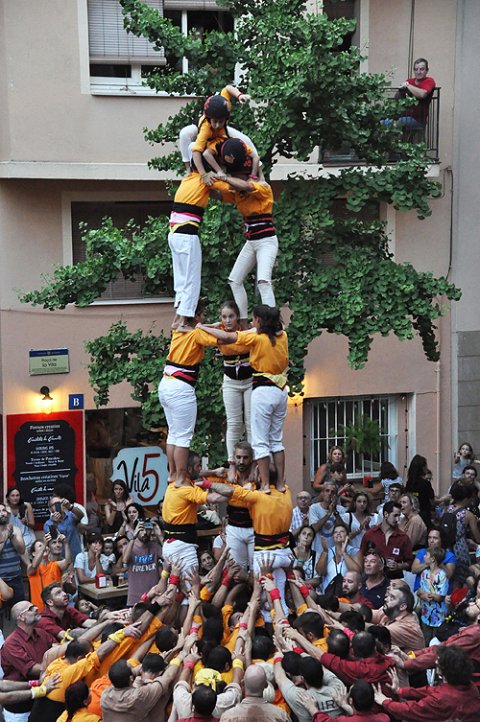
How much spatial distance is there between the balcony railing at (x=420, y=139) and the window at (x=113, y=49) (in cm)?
304

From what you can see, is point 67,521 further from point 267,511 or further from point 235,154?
point 235,154

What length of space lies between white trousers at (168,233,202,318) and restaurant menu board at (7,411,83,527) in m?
6.76

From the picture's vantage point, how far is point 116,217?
17531mm

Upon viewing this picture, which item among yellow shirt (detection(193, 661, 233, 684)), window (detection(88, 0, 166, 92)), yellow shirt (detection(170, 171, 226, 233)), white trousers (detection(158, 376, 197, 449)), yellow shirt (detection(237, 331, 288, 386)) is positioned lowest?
yellow shirt (detection(193, 661, 233, 684))

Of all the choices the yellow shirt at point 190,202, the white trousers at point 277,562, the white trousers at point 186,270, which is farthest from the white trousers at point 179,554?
the yellow shirt at point 190,202

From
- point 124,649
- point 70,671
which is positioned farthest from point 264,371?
point 70,671

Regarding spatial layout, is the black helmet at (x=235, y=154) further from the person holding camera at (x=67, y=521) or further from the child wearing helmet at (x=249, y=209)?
the person holding camera at (x=67, y=521)

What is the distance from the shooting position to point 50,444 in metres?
16.8

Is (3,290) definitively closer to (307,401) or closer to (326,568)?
(307,401)

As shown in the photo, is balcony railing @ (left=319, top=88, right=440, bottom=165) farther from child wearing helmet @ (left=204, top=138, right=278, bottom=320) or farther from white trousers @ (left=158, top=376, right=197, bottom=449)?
white trousers @ (left=158, top=376, right=197, bottom=449)

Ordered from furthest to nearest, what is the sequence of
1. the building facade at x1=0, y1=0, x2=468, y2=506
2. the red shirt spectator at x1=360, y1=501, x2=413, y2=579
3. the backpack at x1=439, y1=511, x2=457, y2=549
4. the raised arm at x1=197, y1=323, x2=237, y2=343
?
the building facade at x1=0, y1=0, x2=468, y2=506 < the red shirt spectator at x1=360, y1=501, x2=413, y2=579 < the backpack at x1=439, y1=511, x2=457, y2=549 < the raised arm at x1=197, y1=323, x2=237, y2=343

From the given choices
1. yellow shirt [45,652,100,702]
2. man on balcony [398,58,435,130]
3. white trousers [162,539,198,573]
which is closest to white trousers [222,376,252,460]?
white trousers [162,539,198,573]

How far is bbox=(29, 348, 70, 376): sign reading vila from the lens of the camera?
1677cm

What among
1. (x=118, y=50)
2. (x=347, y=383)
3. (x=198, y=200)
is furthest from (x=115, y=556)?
(x=118, y=50)
